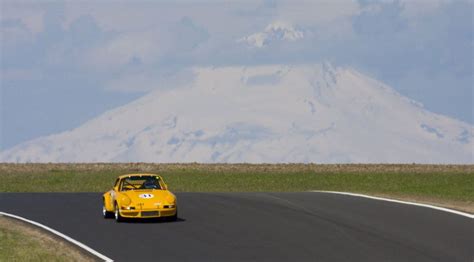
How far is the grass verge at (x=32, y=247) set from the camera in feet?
77.6

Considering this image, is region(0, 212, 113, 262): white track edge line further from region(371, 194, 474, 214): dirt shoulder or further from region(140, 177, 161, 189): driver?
region(371, 194, 474, 214): dirt shoulder

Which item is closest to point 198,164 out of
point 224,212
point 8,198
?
point 8,198

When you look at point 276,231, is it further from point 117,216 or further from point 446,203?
point 446,203

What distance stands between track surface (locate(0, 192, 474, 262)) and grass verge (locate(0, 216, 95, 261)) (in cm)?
64

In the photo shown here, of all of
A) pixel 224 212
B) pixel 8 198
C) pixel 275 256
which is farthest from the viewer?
pixel 8 198

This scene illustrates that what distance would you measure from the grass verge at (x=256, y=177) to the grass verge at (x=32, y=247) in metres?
21.0

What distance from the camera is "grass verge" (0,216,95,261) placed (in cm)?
2366

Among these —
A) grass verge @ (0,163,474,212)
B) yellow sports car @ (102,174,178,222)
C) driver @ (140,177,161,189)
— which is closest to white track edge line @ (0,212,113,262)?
yellow sports car @ (102,174,178,222)

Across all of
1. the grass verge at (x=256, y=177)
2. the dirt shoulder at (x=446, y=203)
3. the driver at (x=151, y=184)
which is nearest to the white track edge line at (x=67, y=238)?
the driver at (x=151, y=184)

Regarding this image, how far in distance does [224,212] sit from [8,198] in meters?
13.1

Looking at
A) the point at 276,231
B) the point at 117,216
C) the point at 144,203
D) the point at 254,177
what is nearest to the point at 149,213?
the point at 144,203

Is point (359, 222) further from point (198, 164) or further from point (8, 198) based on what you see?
point (198, 164)

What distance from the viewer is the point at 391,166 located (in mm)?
70875

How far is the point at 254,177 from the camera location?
210 feet
